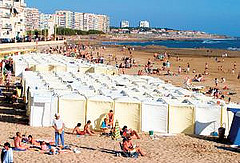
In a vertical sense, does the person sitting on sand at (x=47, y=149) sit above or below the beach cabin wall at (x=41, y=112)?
below

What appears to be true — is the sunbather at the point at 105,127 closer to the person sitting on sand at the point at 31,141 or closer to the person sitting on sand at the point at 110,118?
the person sitting on sand at the point at 110,118

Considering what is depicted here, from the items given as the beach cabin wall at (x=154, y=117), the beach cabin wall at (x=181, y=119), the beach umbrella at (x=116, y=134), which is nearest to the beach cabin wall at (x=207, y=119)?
the beach cabin wall at (x=181, y=119)

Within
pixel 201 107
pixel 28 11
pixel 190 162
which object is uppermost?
pixel 28 11

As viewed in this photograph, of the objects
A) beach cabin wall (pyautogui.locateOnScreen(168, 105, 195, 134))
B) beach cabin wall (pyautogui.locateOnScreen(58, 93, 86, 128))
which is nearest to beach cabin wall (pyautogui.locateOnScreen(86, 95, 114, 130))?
beach cabin wall (pyautogui.locateOnScreen(58, 93, 86, 128))

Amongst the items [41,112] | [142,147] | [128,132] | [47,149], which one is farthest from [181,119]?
[47,149]

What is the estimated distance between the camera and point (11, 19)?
73.9 metres

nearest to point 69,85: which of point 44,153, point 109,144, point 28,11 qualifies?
point 109,144

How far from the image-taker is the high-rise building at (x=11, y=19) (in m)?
72.4

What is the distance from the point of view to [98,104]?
45.7 feet

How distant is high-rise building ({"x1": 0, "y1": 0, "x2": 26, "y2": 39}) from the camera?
238 ft

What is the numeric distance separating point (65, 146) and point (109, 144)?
1.40 meters

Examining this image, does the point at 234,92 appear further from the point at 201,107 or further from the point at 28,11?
the point at 28,11

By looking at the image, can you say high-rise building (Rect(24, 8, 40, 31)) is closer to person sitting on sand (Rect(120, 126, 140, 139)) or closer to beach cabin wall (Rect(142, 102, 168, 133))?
beach cabin wall (Rect(142, 102, 168, 133))

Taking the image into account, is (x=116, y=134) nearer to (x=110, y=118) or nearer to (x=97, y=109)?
(x=110, y=118)
